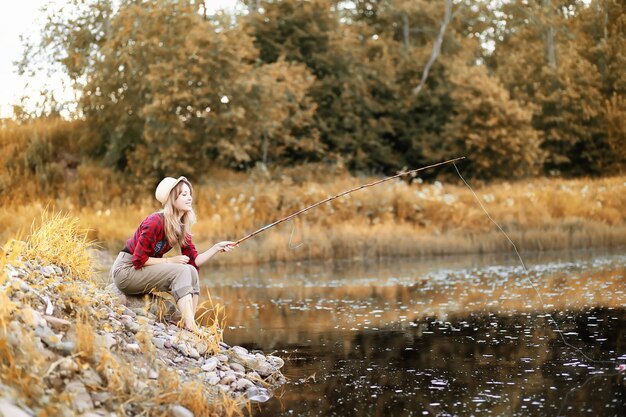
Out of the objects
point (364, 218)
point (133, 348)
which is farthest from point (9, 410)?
point (364, 218)

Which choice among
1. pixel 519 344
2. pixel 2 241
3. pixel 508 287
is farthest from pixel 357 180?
pixel 519 344

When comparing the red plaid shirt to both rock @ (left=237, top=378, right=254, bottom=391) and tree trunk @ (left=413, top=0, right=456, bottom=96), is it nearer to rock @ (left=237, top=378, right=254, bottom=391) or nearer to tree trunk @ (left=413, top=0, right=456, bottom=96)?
rock @ (left=237, top=378, right=254, bottom=391)

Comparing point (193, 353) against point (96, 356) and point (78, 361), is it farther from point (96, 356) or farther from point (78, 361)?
point (78, 361)

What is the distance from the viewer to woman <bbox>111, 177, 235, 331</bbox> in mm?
8164

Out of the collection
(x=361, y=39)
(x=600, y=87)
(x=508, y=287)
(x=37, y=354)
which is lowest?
(x=508, y=287)

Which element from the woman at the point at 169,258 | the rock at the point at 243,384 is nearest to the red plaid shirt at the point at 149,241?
the woman at the point at 169,258

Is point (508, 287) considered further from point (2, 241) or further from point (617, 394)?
point (2, 241)

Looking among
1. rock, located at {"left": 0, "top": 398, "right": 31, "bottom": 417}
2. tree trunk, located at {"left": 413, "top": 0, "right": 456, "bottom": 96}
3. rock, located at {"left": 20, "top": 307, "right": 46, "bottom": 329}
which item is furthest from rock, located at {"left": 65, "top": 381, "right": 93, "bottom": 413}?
tree trunk, located at {"left": 413, "top": 0, "right": 456, "bottom": 96}

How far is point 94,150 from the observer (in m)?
26.5

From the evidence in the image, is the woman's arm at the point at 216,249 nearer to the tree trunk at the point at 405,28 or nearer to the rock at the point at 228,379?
the rock at the point at 228,379

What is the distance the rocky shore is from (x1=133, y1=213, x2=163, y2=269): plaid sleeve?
413mm

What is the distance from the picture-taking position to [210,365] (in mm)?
7461

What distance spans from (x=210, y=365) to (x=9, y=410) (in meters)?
2.46

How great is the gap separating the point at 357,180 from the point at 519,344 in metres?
17.5
